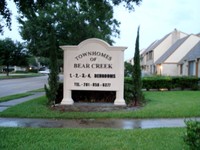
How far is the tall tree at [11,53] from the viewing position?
53.6 meters

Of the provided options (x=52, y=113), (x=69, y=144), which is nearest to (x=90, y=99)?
(x=52, y=113)

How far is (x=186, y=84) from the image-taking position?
81.9 feet

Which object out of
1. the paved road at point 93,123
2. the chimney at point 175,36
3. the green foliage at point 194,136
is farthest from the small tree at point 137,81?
the chimney at point 175,36

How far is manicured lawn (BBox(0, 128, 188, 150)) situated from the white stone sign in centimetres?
527

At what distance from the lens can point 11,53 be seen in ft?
177

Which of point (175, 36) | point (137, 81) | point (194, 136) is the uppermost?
point (175, 36)

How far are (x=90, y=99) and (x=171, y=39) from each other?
158 feet

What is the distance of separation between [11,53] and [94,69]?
43046mm

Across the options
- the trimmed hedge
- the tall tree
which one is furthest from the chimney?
the trimmed hedge

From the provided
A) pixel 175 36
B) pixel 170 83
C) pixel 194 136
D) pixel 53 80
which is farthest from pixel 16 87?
pixel 175 36

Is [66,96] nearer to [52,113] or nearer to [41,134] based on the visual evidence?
[52,113]

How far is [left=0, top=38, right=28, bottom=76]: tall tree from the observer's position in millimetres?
53625

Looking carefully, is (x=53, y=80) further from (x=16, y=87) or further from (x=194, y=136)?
(x=16, y=87)

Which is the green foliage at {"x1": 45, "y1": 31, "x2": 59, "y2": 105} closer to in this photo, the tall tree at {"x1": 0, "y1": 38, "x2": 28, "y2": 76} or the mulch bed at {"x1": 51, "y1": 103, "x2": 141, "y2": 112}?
the mulch bed at {"x1": 51, "y1": 103, "x2": 141, "y2": 112}
